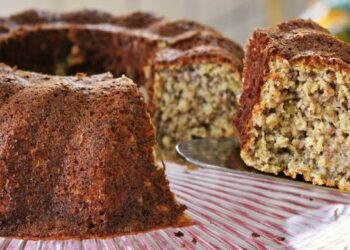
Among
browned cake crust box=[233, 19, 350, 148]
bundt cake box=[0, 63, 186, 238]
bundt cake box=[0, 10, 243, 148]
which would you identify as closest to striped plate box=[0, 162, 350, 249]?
bundt cake box=[0, 63, 186, 238]

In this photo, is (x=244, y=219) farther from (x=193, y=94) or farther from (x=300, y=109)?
(x=193, y=94)

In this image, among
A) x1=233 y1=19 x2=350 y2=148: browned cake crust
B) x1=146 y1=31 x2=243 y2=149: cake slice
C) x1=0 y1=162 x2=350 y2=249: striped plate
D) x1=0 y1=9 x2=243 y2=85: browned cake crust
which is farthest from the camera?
x1=0 y1=9 x2=243 y2=85: browned cake crust

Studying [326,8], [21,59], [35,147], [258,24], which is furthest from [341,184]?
[258,24]

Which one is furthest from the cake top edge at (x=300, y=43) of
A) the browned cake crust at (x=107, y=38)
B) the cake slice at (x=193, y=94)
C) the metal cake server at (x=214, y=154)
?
the browned cake crust at (x=107, y=38)

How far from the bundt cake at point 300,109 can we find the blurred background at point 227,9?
2925 millimetres

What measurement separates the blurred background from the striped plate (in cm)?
277

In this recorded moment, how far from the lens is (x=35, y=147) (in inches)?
103

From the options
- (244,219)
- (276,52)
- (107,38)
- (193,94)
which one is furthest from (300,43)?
(107,38)

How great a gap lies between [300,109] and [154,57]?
1282 mm

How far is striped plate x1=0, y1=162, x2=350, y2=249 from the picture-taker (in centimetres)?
255

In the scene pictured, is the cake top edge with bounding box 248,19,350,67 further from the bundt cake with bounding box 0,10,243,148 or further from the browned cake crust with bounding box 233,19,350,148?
the bundt cake with bounding box 0,10,243,148

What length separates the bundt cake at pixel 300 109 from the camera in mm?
2652

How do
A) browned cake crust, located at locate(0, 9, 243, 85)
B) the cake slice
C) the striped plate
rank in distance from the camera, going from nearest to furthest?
1. the striped plate
2. the cake slice
3. browned cake crust, located at locate(0, 9, 243, 85)

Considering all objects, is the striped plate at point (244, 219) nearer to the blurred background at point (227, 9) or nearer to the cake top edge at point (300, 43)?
the cake top edge at point (300, 43)
